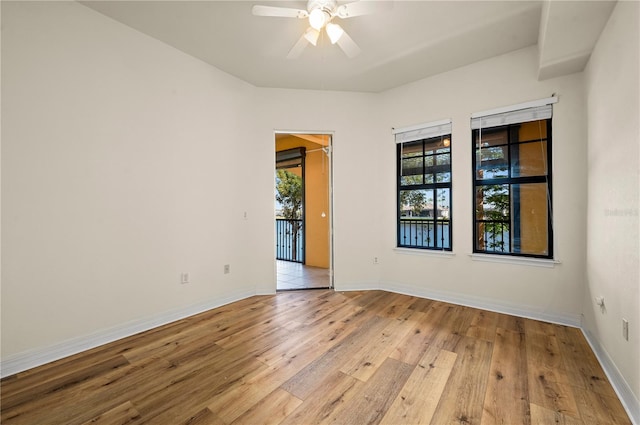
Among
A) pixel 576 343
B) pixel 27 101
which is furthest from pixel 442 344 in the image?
pixel 27 101

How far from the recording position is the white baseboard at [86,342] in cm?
202

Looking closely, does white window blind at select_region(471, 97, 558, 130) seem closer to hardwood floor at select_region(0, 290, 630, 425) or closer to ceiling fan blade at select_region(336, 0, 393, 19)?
ceiling fan blade at select_region(336, 0, 393, 19)

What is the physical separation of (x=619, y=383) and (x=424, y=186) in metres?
2.57

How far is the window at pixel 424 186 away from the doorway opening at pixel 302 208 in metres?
1.57

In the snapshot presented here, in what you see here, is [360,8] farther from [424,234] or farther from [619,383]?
[619,383]

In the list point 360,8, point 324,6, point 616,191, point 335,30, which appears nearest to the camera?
point 616,191

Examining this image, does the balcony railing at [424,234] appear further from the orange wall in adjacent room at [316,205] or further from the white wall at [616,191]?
the orange wall in adjacent room at [316,205]

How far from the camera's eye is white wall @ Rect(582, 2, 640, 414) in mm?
1623

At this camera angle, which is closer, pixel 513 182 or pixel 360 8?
pixel 360 8

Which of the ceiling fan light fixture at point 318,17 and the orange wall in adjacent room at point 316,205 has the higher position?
the ceiling fan light fixture at point 318,17

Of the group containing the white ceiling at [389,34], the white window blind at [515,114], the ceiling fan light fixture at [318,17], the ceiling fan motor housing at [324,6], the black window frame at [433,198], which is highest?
the white ceiling at [389,34]

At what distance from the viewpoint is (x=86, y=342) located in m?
2.36

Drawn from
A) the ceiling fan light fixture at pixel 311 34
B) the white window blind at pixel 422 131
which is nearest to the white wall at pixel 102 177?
the ceiling fan light fixture at pixel 311 34

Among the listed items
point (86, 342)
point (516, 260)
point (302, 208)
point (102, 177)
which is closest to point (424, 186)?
point (516, 260)
